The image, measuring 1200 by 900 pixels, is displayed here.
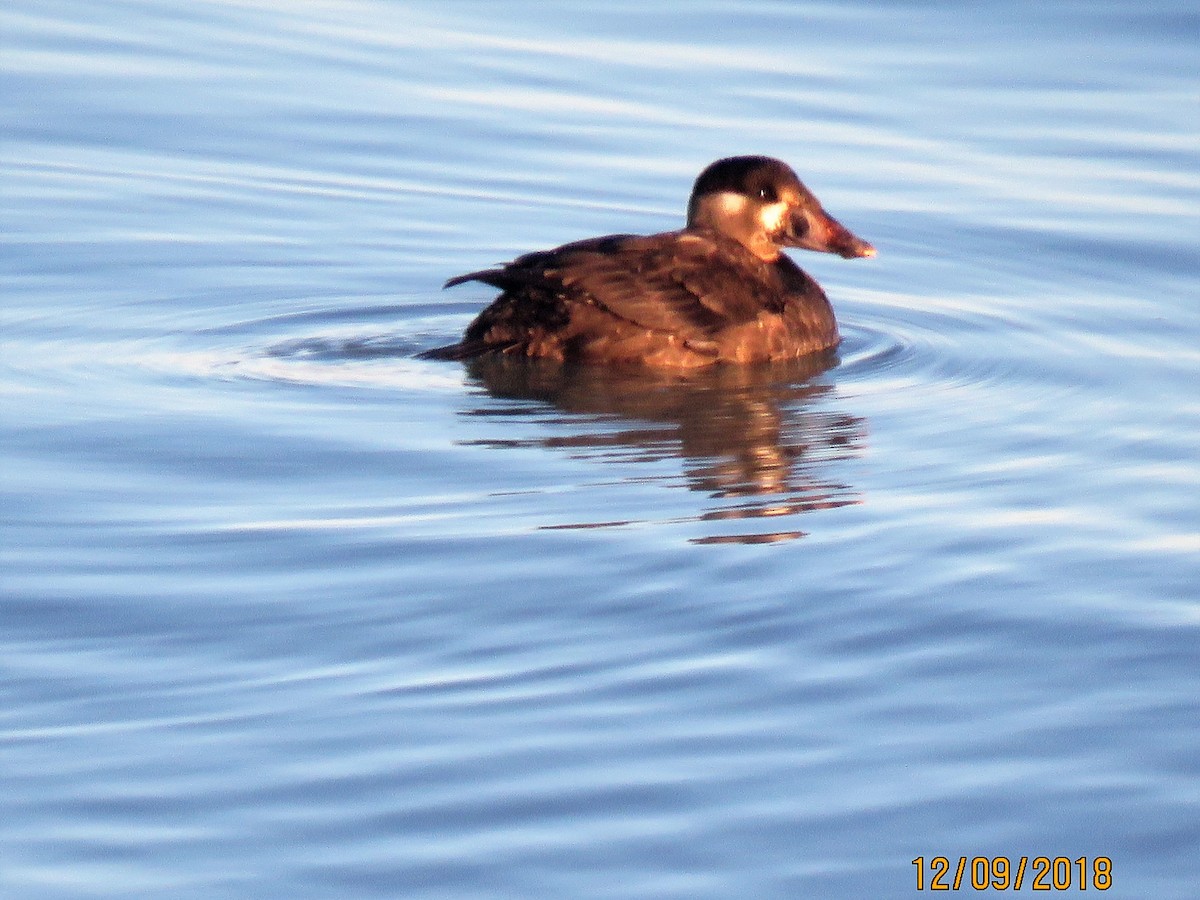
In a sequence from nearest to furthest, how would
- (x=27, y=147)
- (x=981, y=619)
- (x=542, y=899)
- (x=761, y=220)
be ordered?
(x=542, y=899) < (x=981, y=619) < (x=761, y=220) < (x=27, y=147)

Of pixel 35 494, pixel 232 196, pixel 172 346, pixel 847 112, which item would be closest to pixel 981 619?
pixel 35 494

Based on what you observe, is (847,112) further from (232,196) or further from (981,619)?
(981,619)

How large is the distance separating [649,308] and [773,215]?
114 centimetres

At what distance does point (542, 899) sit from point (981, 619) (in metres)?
1.76

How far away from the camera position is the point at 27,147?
1148 cm

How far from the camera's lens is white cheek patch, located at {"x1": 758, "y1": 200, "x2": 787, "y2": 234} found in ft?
29.8

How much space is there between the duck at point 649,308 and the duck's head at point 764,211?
0.35m

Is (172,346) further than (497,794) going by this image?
Yes

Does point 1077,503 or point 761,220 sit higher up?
point 761,220

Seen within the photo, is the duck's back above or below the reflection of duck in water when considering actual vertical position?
above

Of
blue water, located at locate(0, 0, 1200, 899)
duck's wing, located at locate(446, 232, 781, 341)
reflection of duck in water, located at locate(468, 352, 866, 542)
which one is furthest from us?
duck's wing, located at locate(446, 232, 781, 341)

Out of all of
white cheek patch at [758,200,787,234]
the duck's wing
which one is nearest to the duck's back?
the duck's wing

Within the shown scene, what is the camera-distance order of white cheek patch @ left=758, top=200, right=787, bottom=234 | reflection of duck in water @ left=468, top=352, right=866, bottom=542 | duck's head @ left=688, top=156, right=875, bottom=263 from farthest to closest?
white cheek patch @ left=758, top=200, right=787, bottom=234
duck's head @ left=688, top=156, right=875, bottom=263
reflection of duck in water @ left=468, top=352, right=866, bottom=542

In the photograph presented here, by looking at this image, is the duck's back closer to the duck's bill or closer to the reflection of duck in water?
the reflection of duck in water
